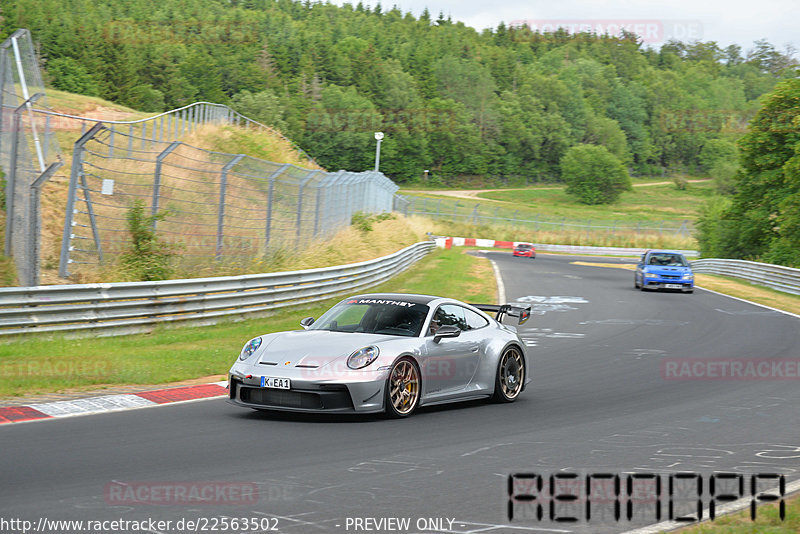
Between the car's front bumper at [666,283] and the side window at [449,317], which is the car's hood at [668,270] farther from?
the side window at [449,317]

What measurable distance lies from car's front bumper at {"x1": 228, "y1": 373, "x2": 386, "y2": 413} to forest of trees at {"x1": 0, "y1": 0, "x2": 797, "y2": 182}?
89251 millimetres

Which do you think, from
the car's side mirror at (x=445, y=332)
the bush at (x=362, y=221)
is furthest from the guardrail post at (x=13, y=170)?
the bush at (x=362, y=221)

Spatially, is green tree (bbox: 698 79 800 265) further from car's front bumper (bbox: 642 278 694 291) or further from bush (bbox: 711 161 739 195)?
bush (bbox: 711 161 739 195)

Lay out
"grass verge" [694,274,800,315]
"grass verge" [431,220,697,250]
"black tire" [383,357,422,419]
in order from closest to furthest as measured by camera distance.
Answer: "black tire" [383,357,422,419] < "grass verge" [694,274,800,315] < "grass verge" [431,220,697,250]

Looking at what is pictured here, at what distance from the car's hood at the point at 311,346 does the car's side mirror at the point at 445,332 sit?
0.48 metres

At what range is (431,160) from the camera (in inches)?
5792

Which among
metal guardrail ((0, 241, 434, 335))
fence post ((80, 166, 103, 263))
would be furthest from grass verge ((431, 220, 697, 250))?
fence post ((80, 166, 103, 263))

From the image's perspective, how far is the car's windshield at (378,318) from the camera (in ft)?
32.6

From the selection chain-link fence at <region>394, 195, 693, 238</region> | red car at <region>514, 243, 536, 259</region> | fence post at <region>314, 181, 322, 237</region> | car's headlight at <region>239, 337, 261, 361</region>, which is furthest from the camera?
chain-link fence at <region>394, 195, 693, 238</region>

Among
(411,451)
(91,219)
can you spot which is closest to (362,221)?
(91,219)

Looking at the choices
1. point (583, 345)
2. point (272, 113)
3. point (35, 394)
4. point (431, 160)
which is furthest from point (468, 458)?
point (431, 160)

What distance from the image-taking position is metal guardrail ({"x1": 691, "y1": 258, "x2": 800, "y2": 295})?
32.8 meters

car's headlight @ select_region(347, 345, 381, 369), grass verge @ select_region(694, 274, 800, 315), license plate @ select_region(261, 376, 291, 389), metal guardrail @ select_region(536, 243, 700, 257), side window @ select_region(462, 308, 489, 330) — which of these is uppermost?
side window @ select_region(462, 308, 489, 330)

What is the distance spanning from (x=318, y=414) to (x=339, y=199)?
19.6 m
